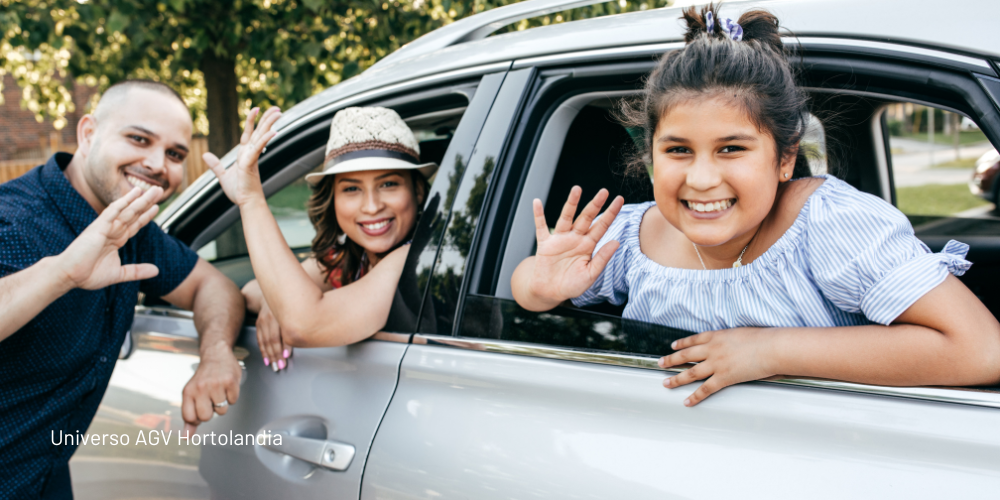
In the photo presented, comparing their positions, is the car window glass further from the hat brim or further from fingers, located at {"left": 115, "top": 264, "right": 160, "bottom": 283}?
fingers, located at {"left": 115, "top": 264, "right": 160, "bottom": 283}

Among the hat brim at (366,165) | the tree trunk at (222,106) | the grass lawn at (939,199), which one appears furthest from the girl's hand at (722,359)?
the grass lawn at (939,199)

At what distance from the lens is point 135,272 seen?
1.68m

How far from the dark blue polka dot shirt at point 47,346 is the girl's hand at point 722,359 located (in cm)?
158

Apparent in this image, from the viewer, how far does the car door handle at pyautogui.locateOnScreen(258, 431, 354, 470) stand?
1.48 meters

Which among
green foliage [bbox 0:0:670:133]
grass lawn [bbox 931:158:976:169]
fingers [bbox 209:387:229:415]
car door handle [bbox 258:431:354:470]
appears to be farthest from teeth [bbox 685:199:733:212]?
grass lawn [bbox 931:158:976:169]

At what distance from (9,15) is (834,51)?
5.61 meters

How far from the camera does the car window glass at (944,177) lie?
9.30 ft

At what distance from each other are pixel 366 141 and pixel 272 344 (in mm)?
623

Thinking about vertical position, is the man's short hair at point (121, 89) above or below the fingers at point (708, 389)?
above

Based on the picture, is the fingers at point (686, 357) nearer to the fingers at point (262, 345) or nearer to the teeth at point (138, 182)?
the fingers at point (262, 345)

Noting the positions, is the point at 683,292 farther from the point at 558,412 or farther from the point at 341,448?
the point at 341,448

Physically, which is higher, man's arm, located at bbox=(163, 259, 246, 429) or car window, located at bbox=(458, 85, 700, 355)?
car window, located at bbox=(458, 85, 700, 355)

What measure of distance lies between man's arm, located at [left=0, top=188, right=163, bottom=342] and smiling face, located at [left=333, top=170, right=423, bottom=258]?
1.87ft

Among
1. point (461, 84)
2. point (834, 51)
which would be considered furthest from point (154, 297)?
point (834, 51)
